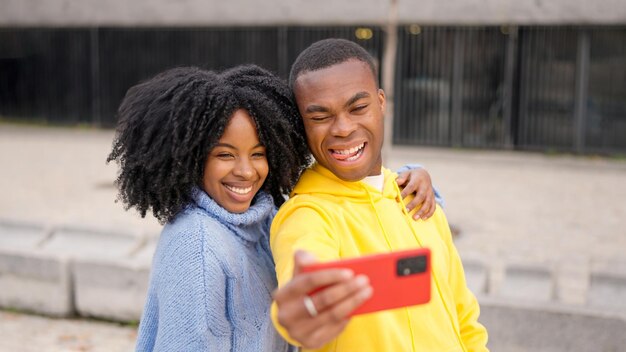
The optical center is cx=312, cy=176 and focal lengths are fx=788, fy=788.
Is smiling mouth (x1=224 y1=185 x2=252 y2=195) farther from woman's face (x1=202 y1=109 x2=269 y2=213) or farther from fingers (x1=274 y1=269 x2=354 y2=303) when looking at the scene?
fingers (x1=274 y1=269 x2=354 y2=303)

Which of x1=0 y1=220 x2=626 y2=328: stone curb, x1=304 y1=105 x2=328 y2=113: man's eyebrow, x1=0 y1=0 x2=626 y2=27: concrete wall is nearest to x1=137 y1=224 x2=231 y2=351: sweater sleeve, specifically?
x1=304 y1=105 x2=328 y2=113: man's eyebrow

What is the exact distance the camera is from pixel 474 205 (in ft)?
31.9

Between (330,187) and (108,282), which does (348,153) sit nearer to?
(330,187)

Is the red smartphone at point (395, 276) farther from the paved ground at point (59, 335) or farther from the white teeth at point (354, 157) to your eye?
the paved ground at point (59, 335)

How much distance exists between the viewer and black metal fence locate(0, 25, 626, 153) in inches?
539

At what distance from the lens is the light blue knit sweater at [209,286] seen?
211 centimetres

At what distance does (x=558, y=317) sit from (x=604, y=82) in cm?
1019

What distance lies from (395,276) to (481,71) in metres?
13.1

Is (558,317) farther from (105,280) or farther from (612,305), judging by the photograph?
(105,280)

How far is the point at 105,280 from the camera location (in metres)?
5.45

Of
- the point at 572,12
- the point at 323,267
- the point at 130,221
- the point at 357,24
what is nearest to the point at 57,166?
the point at 130,221

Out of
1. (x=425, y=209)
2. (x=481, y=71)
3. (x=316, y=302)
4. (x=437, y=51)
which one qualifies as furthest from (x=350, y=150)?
(x=437, y=51)

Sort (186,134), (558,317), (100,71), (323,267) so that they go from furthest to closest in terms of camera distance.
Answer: (100,71) → (558,317) → (186,134) → (323,267)

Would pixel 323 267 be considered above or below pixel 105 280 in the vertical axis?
above
